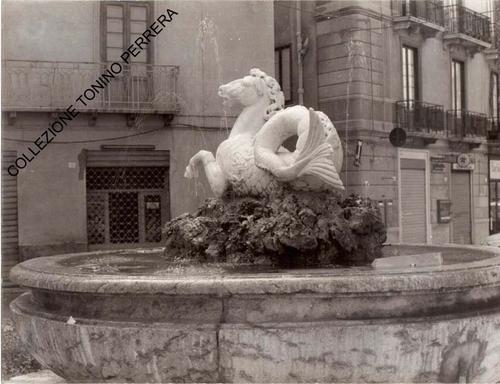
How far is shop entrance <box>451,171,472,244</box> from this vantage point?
20.6m

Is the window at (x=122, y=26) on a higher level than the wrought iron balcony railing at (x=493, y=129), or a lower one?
higher

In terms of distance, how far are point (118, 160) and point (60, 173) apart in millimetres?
1278

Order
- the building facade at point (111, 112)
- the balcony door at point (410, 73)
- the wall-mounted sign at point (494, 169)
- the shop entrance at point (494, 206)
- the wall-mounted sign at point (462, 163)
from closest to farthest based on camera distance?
the building facade at point (111, 112) → the balcony door at point (410, 73) → the wall-mounted sign at point (462, 163) → the shop entrance at point (494, 206) → the wall-mounted sign at point (494, 169)

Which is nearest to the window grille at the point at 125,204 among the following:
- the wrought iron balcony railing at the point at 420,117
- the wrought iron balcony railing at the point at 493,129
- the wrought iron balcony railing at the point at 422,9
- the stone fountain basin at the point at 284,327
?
the wrought iron balcony railing at the point at 420,117

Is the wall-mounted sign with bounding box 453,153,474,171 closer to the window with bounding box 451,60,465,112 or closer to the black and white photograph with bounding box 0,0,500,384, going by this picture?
the black and white photograph with bounding box 0,0,500,384

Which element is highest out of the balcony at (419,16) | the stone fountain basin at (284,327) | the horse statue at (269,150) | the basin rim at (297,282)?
the balcony at (419,16)

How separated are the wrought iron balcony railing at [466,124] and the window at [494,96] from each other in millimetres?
712

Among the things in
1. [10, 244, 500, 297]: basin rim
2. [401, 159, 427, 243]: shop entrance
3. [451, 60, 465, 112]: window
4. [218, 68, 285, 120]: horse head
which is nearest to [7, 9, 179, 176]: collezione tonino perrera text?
[218, 68, 285, 120]: horse head

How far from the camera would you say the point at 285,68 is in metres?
19.2

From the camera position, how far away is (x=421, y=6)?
19.2 meters

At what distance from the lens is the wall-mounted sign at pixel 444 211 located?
19.5 meters

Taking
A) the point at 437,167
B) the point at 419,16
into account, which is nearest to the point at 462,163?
the point at 437,167

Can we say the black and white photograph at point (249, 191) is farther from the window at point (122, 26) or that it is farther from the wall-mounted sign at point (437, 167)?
the wall-mounted sign at point (437, 167)

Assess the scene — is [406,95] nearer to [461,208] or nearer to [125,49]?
[461,208]
